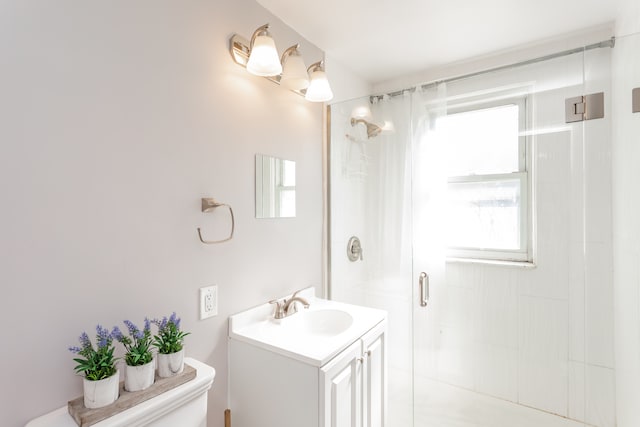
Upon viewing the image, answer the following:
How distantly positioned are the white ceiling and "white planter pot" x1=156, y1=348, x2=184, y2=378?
5.79ft

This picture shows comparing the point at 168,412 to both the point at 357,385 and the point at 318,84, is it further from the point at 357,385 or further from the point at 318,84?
the point at 318,84

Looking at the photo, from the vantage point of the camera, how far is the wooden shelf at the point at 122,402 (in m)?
0.86

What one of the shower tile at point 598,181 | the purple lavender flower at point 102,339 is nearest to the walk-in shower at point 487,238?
the shower tile at point 598,181

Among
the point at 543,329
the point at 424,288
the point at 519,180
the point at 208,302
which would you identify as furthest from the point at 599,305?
the point at 208,302

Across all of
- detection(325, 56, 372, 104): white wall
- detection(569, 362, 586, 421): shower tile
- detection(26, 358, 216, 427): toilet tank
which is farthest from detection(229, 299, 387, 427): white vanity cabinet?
detection(325, 56, 372, 104): white wall

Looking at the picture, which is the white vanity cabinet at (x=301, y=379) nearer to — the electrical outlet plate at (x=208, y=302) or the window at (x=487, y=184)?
the electrical outlet plate at (x=208, y=302)

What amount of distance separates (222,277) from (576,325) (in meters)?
1.88

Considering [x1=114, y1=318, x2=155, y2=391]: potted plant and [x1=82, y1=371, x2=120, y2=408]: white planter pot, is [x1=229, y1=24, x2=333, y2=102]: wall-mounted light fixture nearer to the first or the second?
[x1=114, y1=318, x2=155, y2=391]: potted plant

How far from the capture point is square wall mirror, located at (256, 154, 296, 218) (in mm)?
1661

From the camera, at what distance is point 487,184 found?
6.34 feet

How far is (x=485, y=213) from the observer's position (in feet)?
6.34

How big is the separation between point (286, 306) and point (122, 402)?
0.87 metres

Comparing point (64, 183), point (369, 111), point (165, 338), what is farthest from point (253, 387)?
point (369, 111)

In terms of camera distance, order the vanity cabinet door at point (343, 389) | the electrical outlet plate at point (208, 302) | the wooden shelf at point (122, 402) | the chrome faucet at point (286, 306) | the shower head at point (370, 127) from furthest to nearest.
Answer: the shower head at point (370, 127) < the chrome faucet at point (286, 306) < the electrical outlet plate at point (208, 302) < the vanity cabinet door at point (343, 389) < the wooden shelf at point (122, 402)
